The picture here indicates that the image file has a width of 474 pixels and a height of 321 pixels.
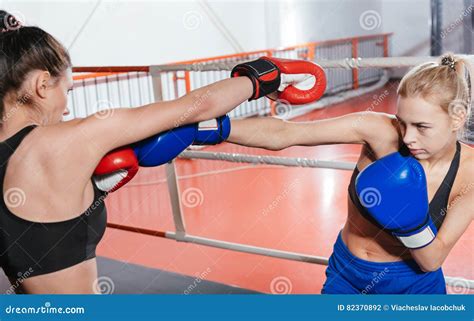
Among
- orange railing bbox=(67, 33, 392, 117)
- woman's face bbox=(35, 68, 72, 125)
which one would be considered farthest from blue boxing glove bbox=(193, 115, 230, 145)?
Answer: orange railing bbox=(67, 33, 392, 117)

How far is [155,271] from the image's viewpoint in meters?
2.21

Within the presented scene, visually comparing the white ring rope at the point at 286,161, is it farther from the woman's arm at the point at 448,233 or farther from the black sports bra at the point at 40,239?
the black sports bra at the point at 40,239

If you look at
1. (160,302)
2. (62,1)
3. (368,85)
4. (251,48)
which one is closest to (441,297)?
(160,302)

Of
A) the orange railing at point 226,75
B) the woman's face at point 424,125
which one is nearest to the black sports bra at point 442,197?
the woman's face at point 424,125

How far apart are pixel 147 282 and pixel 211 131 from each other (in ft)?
3.39

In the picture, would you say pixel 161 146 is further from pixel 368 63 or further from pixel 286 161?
pixel 286 161

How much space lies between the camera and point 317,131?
1317 mm

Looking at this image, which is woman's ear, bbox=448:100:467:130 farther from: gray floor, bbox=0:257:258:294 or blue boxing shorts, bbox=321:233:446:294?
gray floor, bbox=0:257:258:294

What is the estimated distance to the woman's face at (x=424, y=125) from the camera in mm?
1117

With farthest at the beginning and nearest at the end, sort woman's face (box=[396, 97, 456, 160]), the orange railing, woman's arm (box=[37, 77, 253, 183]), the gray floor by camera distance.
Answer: the orange railing < the gray floor < woman's face (box=[396, 97, 456, 160]) < woman's arm (box=[37, 77, 253, 183])

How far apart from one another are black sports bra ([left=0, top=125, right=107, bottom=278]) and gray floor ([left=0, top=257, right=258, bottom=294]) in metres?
0.96

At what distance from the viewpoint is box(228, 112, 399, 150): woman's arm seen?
130 cm

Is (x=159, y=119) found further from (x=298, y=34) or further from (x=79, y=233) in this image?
(x=298, y=34)

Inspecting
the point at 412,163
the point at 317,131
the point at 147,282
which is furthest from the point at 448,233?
the point at 147,282
